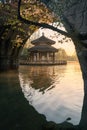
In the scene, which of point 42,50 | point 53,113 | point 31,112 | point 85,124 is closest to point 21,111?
point 31,112

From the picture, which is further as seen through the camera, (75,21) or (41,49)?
(41,49)

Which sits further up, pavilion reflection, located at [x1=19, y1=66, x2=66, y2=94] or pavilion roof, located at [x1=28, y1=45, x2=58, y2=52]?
pavilion roof, located at [x1=28, y1=45, x2=58, y2=52]

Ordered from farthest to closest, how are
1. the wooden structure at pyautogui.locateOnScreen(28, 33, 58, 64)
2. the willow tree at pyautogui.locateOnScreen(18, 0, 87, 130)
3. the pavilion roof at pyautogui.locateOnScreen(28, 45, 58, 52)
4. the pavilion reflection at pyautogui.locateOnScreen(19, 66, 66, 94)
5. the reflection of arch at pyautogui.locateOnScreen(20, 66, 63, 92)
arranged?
the wooden structure at pyautogui.locateOnScreen(28, 33, 58, 64), the pavilion roof at pyautogui.locateOnScreen(28, 45, 58, 52), the reflection of arch at pyautogui.locateOnScreen(20, 66, 63, 92), the pavilion reflection at pyautogui.locateOnScreen(19, 66, 66, 94), the willow tree at pyautogui.locateOnScreen(18, 0, 87, 130)

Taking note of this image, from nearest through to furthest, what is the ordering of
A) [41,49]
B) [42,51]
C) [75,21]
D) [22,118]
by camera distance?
[75,21]
[22,118]
[41,49]
[42,51]

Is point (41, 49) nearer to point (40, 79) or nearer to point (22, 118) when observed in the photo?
point (40, 79)

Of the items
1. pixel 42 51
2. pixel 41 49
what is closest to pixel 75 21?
pixel 41 49

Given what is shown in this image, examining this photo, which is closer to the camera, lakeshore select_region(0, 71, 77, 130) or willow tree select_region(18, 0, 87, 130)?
willow tree select_region(18, 0, 87, 130)

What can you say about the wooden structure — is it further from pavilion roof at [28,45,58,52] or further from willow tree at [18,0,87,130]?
willow tree at [18,0,87,130]

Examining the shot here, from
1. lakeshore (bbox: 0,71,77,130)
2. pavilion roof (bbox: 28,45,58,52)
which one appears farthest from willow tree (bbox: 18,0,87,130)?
pavilion roof (bbox: 28,45,58,52)

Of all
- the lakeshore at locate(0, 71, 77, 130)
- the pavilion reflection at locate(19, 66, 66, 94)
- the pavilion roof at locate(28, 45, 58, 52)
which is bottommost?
the lakeshore at locate(0, 71, 77, 130)

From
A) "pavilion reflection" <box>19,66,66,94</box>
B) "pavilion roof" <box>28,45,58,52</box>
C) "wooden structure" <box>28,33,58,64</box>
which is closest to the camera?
"pavilion reflection" <box>19,66,66,94</box>

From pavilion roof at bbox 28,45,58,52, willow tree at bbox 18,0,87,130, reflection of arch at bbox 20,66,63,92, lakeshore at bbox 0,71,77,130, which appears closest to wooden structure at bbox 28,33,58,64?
pavilion roof at bbox 28,45,58,52

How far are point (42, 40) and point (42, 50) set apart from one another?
15.8ft

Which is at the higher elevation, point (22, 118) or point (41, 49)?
point (41, 49)
